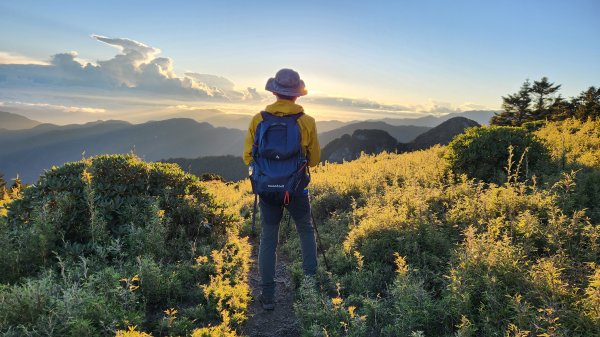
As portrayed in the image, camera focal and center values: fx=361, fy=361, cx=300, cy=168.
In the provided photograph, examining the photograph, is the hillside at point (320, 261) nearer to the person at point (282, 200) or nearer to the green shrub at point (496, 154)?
the green shrub at point (496, 154)

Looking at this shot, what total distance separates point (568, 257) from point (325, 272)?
333cm

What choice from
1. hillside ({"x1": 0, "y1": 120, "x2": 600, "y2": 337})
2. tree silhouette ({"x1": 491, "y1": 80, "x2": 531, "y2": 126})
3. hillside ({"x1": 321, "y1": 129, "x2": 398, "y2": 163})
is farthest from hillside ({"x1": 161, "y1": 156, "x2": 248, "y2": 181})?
hillside ({"x1": 0, "y1": 120, "x2": 600, "y2": 337})

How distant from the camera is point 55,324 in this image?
3695 millimetres

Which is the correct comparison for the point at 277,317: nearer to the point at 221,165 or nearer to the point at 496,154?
the point at 496,154

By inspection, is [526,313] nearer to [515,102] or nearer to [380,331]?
[380,331]

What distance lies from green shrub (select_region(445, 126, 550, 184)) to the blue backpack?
6.29 m

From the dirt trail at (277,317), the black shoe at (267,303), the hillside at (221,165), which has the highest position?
the black shoe at (267,303)

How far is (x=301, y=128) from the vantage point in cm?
482

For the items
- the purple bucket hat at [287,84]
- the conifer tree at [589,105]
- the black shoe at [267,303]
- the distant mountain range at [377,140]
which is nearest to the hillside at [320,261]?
the black shoe at [267,303]

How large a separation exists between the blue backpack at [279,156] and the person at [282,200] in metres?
0.09

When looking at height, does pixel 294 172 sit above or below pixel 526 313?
above

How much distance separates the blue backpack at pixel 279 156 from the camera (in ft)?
15.3

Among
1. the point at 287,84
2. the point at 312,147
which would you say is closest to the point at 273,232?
the point at 312,147

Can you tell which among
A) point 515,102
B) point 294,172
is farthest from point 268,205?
point 515,102
